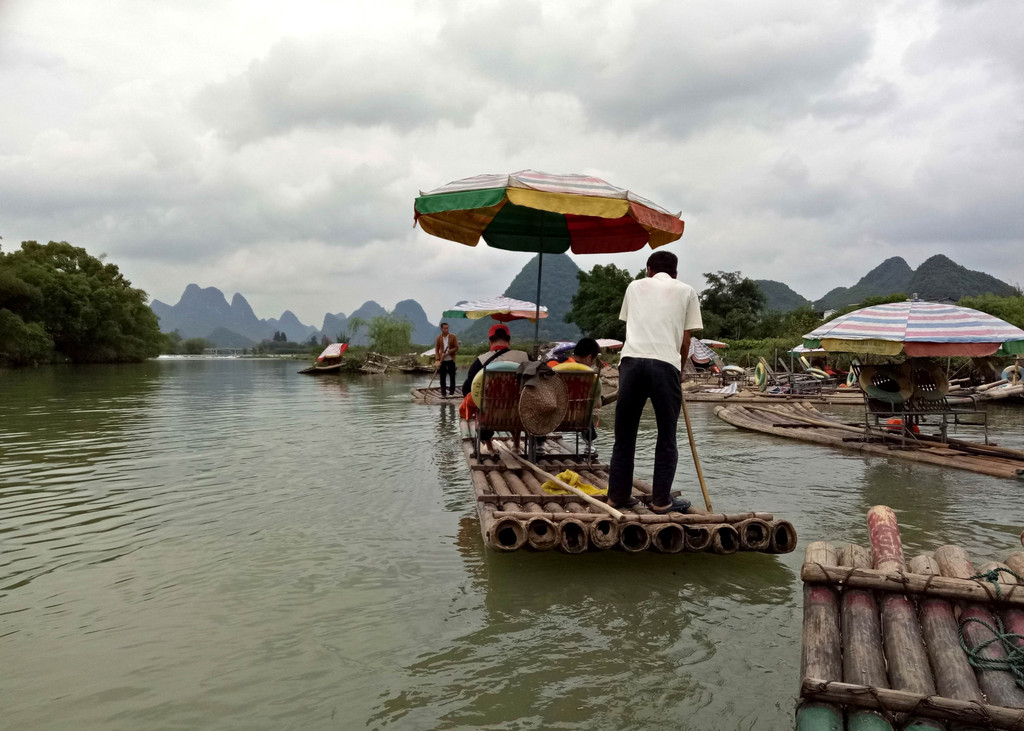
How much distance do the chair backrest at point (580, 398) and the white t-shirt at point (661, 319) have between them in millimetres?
1476

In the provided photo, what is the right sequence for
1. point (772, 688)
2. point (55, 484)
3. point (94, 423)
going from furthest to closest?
point (94, 423)
point (55, 484)
point (772, 688)

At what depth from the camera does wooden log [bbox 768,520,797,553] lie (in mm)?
4410

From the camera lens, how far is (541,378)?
6.05m

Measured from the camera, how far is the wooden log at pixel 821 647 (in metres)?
2.37

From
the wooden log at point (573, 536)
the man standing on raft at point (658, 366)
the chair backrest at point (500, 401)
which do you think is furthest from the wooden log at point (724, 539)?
the chair backrest at point (500, 401)

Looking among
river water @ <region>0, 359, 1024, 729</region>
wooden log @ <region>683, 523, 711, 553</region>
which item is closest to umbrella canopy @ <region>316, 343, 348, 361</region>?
river water @ <region>0, 359, 1024, 729</region>

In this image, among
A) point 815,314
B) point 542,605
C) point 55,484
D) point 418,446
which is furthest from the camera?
point 815,314

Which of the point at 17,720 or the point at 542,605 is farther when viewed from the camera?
the point at 542,605

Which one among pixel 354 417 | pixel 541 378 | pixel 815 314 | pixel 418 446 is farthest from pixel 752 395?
pixel 815 314

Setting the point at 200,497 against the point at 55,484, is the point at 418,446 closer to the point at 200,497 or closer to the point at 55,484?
the point at 200,497

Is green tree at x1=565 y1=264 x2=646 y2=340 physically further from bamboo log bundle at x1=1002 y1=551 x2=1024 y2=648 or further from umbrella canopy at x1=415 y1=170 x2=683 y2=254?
bamboo log bundle at x1=1002 y1=551 x2=1024 y2=648

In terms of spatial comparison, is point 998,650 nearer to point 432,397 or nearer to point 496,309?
point 496,309

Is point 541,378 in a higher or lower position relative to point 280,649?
higher

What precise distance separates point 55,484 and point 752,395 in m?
19.3
